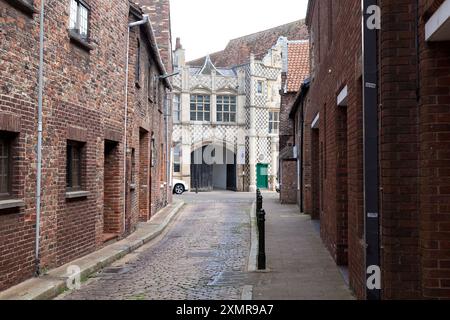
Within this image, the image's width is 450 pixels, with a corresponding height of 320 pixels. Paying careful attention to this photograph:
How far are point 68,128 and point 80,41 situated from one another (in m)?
1.72

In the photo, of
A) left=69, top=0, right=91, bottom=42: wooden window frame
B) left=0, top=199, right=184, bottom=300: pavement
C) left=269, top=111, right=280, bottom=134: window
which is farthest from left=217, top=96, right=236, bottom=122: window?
left=69, top=0, right=91, bottom=42: wooden window frame

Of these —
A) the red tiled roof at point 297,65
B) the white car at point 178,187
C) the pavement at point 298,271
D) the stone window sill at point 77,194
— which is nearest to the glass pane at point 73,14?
the stone window sill at point 77,194

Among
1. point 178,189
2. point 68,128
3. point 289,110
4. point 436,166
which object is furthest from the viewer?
point 178,189

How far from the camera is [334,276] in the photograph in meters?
8.80

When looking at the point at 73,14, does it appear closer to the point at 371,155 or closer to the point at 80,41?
the point at 80,41

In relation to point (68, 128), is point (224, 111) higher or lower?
higher

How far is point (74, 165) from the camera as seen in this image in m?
10.9

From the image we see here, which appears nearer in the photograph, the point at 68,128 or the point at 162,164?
the point at 68,128

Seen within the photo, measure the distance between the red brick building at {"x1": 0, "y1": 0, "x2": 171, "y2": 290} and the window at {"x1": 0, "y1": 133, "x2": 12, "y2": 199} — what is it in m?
0.01

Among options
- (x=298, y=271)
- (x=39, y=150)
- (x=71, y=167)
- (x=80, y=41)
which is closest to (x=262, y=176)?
(x=71, y=167)

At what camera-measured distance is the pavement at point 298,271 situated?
7.54 meters

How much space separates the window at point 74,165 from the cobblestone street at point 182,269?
1779 millimetres

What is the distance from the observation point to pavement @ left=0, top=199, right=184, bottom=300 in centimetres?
733

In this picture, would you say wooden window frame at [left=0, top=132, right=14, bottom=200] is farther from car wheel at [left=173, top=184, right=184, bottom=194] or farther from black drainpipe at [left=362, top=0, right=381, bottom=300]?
car wheel at [left=173, top=184, right=184, bottom=194]
